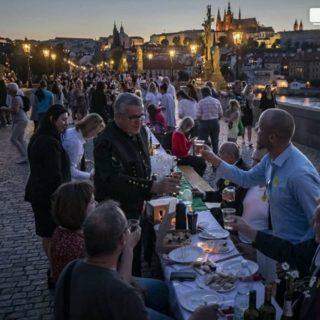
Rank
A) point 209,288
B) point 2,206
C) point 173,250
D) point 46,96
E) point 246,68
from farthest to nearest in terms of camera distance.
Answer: point 246,68 < point 46,96 < point 2,206 < point 173,250 < point 209,288

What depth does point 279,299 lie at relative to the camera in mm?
3082

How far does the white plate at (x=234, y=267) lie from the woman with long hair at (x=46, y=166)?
7.44ft

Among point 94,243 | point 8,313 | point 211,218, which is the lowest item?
point 8,313

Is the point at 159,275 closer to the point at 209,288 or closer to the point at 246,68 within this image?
the point at 209,288

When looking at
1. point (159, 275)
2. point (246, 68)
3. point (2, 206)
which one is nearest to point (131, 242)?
point (159, 275)

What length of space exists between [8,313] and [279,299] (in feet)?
10.2

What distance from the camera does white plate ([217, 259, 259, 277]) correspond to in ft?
11.6

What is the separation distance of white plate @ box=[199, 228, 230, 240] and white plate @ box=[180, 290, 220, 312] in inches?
41.7

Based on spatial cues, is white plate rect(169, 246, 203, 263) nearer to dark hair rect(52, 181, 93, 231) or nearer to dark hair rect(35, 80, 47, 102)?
dark hair rect(52, 181, 93, 231)

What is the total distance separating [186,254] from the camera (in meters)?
3.91

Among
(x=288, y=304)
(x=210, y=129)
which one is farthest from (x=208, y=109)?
(x=288, y=304)

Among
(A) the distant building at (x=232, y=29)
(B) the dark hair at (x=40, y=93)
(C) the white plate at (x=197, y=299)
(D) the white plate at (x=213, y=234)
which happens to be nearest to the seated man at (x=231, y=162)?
(D) the white plate at (x=213, y=234)

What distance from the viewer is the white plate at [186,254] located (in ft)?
12.5

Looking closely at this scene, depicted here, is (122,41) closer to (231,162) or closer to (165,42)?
(165,42)
